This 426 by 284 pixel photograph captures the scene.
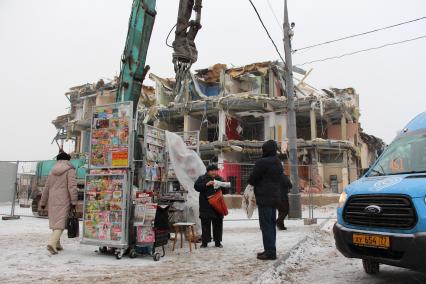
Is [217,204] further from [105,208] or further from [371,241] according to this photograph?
[371,241]

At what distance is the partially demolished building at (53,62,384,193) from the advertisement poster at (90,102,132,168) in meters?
20.2

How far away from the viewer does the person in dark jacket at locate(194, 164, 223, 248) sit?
7.86m

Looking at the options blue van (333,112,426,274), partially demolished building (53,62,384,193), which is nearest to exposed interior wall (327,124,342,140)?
partially demolished building (53,62,384,193)

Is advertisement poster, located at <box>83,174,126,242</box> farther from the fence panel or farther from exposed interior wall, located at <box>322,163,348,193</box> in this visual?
exposed interior wall, located at <box>322,163,348,193</box>

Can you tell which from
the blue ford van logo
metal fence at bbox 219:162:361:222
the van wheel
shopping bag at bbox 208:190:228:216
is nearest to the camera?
the blue ford van logo

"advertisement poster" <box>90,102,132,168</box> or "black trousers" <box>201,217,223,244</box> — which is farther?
"black trousers" <box>201,217,223,244</box>

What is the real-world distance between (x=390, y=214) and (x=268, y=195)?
8.21 feet

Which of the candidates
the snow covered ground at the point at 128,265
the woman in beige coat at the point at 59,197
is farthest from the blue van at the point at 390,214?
the woman in beige coat at the point at 59,197

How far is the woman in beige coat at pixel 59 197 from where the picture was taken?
704 cm

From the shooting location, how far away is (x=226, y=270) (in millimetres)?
5750

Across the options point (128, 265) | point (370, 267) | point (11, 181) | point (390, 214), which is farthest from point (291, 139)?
point (11, 181)

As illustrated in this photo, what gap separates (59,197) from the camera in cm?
722

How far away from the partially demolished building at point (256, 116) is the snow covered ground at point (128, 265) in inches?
753

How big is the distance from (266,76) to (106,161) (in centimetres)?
2817
